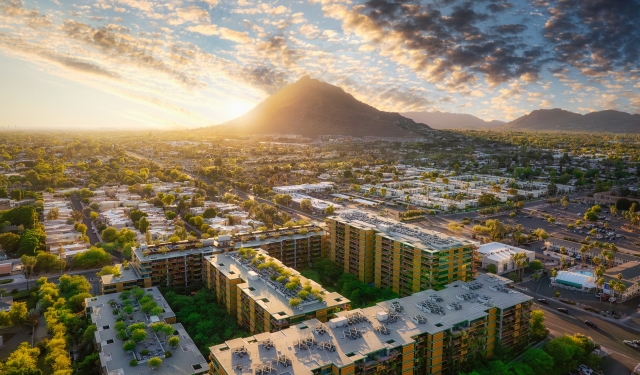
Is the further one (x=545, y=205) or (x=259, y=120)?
(x=259, y=120)

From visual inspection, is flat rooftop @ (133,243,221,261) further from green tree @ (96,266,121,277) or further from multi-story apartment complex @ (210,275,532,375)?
multi-story apartment complex @ (210,275,532,375)

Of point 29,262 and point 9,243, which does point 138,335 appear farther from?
point 9,243

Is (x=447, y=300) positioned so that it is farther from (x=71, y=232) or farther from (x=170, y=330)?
(x=71, y=232)

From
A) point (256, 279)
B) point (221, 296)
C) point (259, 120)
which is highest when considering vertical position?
point (259, 120)

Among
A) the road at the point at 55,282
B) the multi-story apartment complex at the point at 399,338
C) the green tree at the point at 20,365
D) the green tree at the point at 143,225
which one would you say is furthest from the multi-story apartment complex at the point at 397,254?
the green tree at the point at 143,225

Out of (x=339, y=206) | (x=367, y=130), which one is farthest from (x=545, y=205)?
(x=367, y=130)

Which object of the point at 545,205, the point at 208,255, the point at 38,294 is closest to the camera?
the point at 38,294

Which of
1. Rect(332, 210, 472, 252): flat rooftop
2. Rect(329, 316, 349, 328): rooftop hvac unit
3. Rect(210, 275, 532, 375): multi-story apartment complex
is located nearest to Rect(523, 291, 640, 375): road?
Rect(210, 275, 532, 375): multi-story apartment complex

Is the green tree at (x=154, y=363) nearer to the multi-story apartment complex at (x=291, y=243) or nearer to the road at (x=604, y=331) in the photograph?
the multi-story apartment complex at (x=291, y=243)
